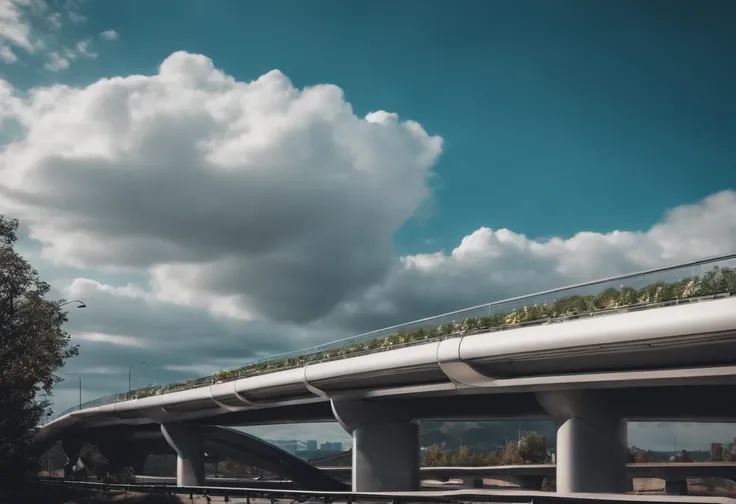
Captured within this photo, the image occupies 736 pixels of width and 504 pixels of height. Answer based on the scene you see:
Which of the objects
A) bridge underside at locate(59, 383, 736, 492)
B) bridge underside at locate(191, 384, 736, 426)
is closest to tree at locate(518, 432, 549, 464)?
bridge underside at locate(59, 383, 736, 492)

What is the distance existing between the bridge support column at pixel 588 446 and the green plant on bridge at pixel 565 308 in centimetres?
451

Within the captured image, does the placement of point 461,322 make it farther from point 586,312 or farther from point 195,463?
point 195,463

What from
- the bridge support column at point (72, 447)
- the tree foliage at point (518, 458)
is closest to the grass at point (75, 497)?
the bridge support column at point (72, 447)

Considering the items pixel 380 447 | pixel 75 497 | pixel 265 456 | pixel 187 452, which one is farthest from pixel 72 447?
pixel 380 447

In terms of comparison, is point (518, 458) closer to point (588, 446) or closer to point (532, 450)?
point (532, 450)

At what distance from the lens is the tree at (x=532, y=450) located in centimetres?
12369

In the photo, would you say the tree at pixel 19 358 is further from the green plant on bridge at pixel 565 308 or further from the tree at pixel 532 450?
the tree at pixel 532 450

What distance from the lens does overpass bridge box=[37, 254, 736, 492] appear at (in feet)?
97.5

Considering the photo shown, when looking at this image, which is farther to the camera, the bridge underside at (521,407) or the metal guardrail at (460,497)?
the bridge underside at (521,407)

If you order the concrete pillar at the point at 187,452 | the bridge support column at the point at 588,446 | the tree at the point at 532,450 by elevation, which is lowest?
the tree at the point at 532,450

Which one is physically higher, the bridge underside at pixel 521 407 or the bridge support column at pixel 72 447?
the bridge underside at pixel 521 407

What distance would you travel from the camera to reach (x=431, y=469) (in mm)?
109375

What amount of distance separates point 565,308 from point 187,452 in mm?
56564

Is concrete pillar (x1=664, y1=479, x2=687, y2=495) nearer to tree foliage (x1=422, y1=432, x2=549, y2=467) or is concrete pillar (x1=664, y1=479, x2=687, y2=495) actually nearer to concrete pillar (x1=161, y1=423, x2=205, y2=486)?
tree foliage (x1=422, y1=432, x2=549, y2=467)
